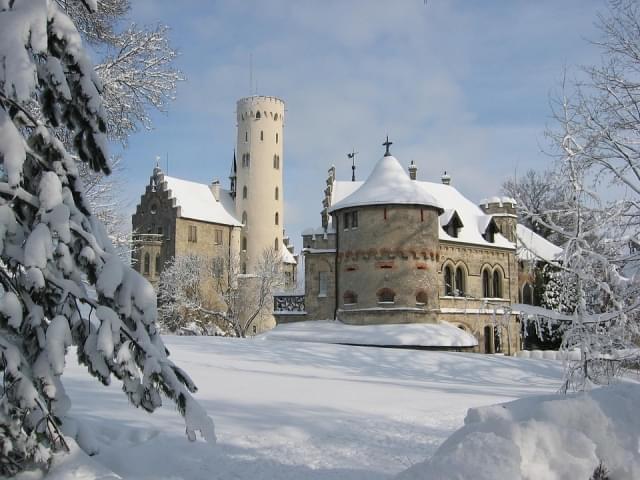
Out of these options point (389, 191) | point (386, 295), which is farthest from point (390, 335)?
point (389, 191)

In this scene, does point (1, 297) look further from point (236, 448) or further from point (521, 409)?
point (521, 409)

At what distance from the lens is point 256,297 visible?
48750mm

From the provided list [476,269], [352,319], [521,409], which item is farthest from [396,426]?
[476,269]

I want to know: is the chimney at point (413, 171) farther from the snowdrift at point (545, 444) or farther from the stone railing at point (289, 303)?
the snowdrift at point (545, 444)

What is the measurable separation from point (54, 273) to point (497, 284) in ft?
113

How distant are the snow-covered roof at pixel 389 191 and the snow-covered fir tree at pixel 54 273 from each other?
79.2 feet

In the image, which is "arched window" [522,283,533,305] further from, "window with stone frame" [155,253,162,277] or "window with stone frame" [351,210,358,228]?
"window with stone frame" [155,253,162,277]

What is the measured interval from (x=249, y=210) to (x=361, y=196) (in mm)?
28922

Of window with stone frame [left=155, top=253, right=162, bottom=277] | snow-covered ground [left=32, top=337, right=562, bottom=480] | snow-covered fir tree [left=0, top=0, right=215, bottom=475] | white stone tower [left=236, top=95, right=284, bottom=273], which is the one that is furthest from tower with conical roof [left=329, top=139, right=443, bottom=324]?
white stone tower [left=236, top=95, right=284, bottom=273]

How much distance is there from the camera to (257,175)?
57188 mm

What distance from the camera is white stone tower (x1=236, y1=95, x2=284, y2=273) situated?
5719 centimetres

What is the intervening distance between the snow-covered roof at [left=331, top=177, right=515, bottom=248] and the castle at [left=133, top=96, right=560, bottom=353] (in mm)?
81

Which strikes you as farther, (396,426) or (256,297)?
(256,297)

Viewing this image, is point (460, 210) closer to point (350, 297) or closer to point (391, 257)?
point (391, 257)
